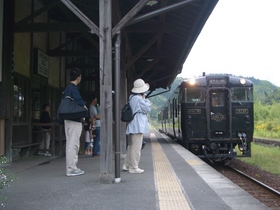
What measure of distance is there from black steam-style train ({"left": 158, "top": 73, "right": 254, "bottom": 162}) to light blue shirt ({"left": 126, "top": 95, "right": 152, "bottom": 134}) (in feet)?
15.3

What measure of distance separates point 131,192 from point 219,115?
21.3 ft

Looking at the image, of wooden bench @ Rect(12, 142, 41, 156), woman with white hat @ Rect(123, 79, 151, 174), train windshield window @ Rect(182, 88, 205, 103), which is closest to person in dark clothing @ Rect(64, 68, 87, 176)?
woman with white hat @ Rect(123, 79, 151, 174)

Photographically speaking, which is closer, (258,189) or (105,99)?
(105,99)

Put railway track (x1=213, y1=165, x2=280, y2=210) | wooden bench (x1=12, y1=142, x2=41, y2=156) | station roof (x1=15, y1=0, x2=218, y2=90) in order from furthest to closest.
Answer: wooden bench (x1=12, y1=142, x2=41, y2=156)
station roof (x1=15, y1=0, x2=218, y2=90)
railway track (x1=213, y1=165, x2=280, y2=210)

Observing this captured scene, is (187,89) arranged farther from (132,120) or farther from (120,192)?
(120,192)

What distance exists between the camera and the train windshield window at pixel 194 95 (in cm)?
1077

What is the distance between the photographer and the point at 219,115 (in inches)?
418

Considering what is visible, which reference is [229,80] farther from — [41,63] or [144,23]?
[41,63]

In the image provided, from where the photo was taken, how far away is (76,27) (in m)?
8.44

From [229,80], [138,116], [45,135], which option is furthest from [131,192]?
[229,80]

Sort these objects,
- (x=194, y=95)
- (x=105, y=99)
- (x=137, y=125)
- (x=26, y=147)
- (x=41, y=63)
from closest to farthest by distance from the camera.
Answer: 1. (x=105, y=99)
2. (x=137, y=125)
3. (x=26, y=147)
4. (x=41, y=63)
5. (x=194, y=95)

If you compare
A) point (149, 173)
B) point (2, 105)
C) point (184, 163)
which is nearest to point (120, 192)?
point (149, 173)

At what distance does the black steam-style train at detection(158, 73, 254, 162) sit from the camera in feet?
34.4

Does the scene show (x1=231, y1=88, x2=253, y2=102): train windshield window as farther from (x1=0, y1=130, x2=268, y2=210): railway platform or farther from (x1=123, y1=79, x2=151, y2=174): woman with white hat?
(x1=123, y1=79, x2=151, y2=174): woman with white hat
